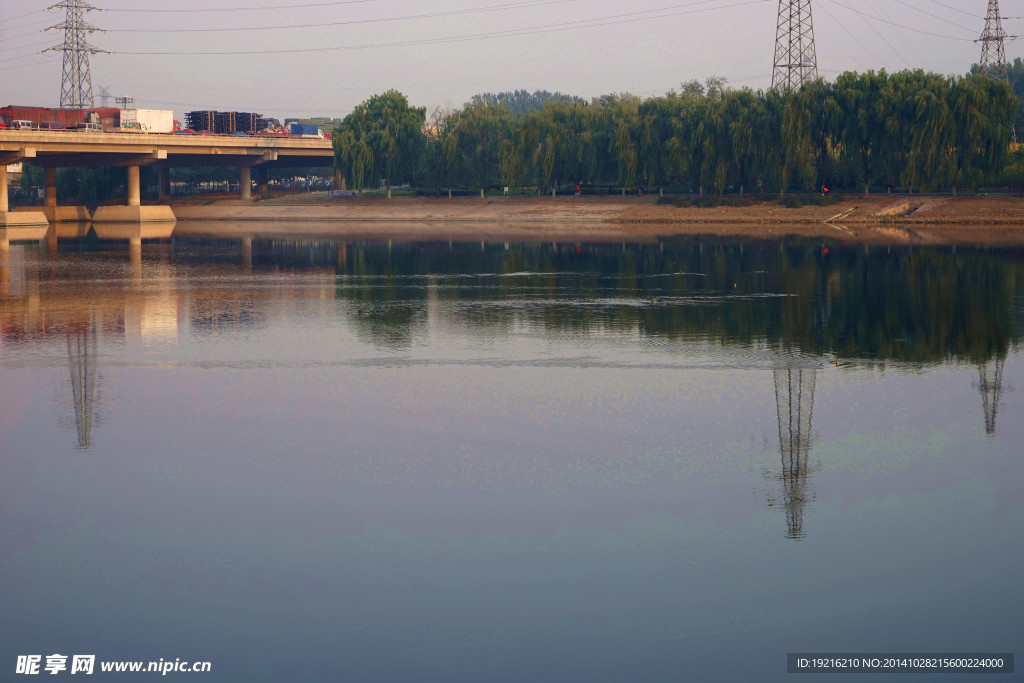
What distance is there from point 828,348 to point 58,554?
785 inches

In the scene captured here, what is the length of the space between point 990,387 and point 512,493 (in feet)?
41.1

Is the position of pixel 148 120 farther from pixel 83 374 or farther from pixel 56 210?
pixel 83 374

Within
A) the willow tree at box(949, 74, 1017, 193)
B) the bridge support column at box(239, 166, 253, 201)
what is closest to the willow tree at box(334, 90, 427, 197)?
the bridge support column at box(239, 166, 253, 201)

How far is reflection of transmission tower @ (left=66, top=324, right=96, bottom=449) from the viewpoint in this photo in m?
21.2

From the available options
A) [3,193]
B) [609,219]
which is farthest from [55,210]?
[609,219]

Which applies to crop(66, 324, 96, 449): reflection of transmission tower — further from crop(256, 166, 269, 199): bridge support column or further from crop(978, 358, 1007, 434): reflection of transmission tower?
crop(256, 166, 269, 199): bridge support column

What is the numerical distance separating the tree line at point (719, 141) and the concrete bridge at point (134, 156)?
1599 centimetres

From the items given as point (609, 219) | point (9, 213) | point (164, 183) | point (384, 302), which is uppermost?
point (164, 183)

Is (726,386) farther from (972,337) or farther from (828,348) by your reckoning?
(972,337)

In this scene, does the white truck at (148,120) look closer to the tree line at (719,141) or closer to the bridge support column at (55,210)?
the bridge support column at (55,210)

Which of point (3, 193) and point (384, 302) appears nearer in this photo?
point (384, 302)

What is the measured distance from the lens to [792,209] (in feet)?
315

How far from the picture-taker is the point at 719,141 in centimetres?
10256
